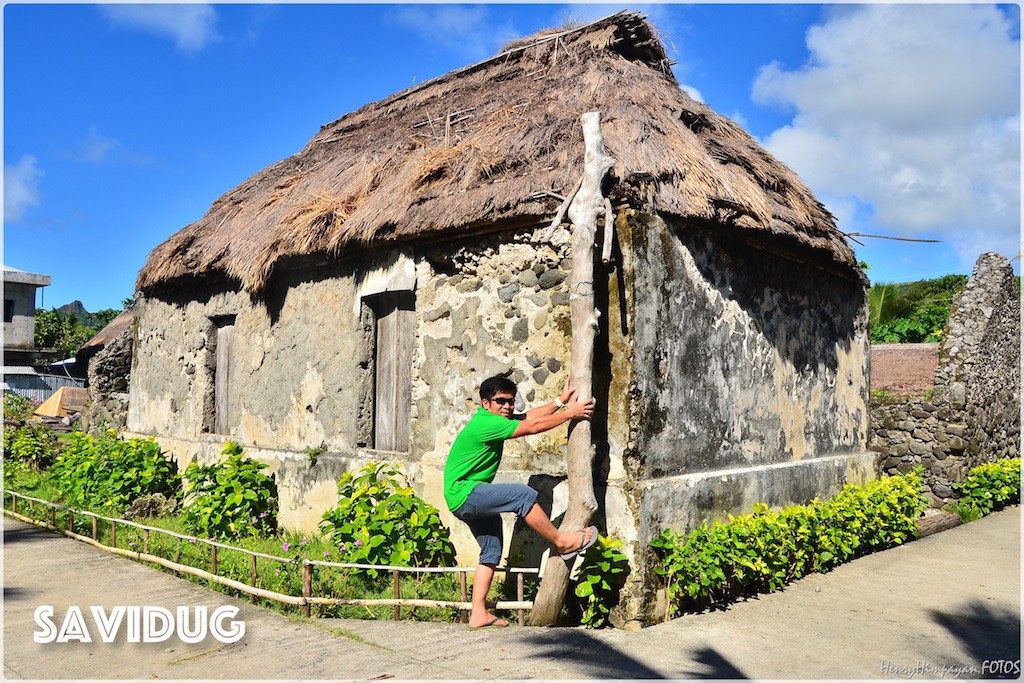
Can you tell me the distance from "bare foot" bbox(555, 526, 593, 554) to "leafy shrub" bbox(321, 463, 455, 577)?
1.15 m

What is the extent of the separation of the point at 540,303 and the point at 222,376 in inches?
184

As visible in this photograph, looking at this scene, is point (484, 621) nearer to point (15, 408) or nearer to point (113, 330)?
point (15, 408)

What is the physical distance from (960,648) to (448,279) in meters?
4.00

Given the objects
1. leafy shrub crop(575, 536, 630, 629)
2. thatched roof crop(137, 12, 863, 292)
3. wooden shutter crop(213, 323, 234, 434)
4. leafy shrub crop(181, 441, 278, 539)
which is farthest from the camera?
wooden shutter crop(213, 323, 234, 434)

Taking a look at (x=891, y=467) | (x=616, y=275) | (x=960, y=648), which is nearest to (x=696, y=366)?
(x=616, y=275)

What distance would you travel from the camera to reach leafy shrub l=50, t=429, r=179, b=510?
330 inches

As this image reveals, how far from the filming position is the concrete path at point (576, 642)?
13.2 ft

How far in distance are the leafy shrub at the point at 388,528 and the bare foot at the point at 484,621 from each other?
2.36 ft

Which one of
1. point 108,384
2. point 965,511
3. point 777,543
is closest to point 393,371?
point 777,543

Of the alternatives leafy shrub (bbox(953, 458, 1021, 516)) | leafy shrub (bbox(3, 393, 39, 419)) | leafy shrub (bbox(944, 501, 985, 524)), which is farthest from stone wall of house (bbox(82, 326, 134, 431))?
leafy shrub (bbox(953, 458, 1021, 516))

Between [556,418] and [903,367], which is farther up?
[903,367]

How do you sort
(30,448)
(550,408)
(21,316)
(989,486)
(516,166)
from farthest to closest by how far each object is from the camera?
1. (21,316)
2. (30,448)
3. (989,486)
4. (516,166)
5. (550,408)

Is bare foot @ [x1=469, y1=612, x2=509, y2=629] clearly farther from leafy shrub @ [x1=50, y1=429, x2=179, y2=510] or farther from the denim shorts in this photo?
leafy shrub @ [x1=50, y1=429, x2=179, y2=510]

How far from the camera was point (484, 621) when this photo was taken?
15.5ft
